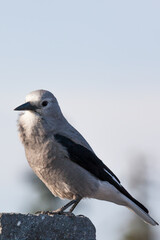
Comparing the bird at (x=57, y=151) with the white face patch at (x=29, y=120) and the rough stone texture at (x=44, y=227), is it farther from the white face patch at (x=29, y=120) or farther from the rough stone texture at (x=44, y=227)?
the rough stone texture at (x=44, y=227)

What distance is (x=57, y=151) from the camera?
7.07 m

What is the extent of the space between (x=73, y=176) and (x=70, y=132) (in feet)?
1.60

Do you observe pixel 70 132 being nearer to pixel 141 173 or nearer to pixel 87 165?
pixel 87 165

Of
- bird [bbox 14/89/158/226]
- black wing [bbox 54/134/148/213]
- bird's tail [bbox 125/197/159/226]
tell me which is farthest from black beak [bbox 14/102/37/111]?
bird's tail [bbox 125/197/159/226]

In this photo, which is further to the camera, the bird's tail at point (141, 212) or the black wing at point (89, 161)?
the bird's tail at point (141, 212)

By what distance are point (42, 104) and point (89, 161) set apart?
92 cm

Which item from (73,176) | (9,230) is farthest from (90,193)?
(9,230)

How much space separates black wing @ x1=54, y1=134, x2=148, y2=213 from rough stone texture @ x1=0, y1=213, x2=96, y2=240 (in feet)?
5.56

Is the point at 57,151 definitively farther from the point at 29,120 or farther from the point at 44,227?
the point at 44,227

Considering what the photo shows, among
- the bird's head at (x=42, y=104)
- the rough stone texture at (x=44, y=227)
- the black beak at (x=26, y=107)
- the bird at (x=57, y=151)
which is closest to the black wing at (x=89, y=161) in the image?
the bird at (x=57, y=151)

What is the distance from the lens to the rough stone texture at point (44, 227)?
16.6ft

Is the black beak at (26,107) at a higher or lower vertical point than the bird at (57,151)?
higher

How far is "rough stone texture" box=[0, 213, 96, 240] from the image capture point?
5074 millimetres

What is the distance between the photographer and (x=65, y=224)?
531 cm
